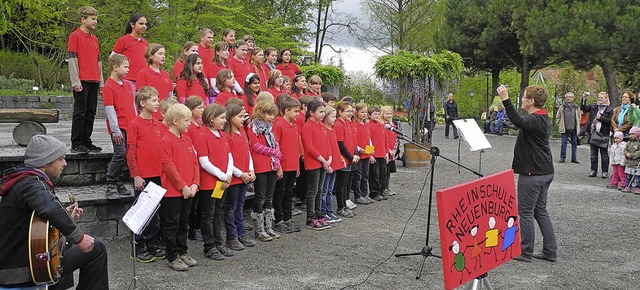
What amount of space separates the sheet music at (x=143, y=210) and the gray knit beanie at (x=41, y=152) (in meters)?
0.76

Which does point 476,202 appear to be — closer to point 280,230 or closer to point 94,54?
point 280,230

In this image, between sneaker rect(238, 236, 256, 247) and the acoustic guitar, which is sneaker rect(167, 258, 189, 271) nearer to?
sneaker rect(238, 236, 256, 247)

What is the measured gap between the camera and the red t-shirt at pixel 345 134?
28.1ft

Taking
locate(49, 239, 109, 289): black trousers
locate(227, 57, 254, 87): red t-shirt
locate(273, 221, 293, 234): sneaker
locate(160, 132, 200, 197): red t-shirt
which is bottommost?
locate(273, 221, 293, 234): sneaker

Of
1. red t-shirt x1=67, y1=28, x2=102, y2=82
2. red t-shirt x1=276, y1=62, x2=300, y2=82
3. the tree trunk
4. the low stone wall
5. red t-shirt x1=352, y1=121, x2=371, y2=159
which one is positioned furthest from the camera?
the tree trunk

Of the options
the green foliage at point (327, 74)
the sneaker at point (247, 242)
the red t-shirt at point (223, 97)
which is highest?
the green foliage at point (327, 74)

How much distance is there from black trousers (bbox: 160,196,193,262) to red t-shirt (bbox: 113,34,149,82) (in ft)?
8.11

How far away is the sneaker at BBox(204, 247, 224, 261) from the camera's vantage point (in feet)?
20.7

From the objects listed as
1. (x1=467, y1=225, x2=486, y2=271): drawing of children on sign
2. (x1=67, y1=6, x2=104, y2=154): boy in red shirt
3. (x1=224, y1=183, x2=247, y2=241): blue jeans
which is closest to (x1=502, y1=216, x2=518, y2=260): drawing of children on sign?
(x1=467, y1=225, x2=486, y2=271): drawing of children on sign

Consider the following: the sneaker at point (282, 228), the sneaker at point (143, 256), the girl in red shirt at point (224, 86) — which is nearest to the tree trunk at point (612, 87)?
the sneaker at point (282, 228)

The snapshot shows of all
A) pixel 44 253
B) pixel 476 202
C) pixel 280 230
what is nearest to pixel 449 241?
pixel 476 202

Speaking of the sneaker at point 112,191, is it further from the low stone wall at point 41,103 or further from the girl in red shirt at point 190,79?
the low stone wall at point 41,103

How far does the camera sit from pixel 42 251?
3756mm

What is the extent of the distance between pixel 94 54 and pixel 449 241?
5.57m
